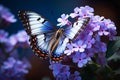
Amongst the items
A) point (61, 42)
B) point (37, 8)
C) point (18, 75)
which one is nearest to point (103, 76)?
point (61, 42)

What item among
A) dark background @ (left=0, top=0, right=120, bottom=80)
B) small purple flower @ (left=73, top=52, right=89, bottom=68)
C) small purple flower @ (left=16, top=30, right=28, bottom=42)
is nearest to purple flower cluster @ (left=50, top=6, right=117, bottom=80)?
small purple flower @ (left=73, top=52, right=89, bottom=68)

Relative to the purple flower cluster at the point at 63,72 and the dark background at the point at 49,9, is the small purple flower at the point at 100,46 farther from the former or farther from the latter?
the dark background at the point at 49,9

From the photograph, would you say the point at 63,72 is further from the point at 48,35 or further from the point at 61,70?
the point at 48,35

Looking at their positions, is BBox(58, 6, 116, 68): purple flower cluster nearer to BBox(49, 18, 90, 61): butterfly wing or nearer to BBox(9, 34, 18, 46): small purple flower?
BBox(49, 18, 90, 61): butterfly wing

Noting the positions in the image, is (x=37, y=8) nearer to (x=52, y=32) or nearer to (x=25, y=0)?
(x=25, y=0)

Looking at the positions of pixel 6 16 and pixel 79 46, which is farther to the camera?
pixel 6 16

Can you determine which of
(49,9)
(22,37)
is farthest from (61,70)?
(49,9)

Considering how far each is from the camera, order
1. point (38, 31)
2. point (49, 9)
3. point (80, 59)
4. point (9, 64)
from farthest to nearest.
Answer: point (49, 9), point (9, 64), point (38, 31), point (80, 59)

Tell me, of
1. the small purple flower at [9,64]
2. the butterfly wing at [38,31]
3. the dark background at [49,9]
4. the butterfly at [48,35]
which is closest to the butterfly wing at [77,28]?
the butterfly at [48,35]
